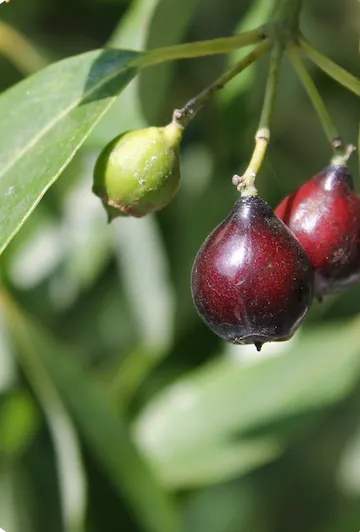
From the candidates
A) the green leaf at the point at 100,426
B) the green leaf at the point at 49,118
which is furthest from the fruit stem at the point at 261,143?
the green leaf at the point at 100,426

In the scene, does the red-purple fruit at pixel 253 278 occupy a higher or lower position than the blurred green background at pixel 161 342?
lower

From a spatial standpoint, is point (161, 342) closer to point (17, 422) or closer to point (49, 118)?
point (17, 422)

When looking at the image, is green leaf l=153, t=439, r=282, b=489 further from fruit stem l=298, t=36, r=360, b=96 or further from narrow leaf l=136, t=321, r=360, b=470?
fruit stem l=298, t=36, r=360, b=96

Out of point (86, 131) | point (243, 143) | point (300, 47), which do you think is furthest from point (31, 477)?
point (300, 47)

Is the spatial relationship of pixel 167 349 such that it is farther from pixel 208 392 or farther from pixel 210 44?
pixel 210 44

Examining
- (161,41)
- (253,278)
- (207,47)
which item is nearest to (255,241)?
(253,278)

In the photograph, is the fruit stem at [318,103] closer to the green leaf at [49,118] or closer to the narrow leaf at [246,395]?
the green leaf at [49,118]

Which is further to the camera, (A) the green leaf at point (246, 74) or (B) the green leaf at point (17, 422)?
(B) the green leaf at point (17, 422)
